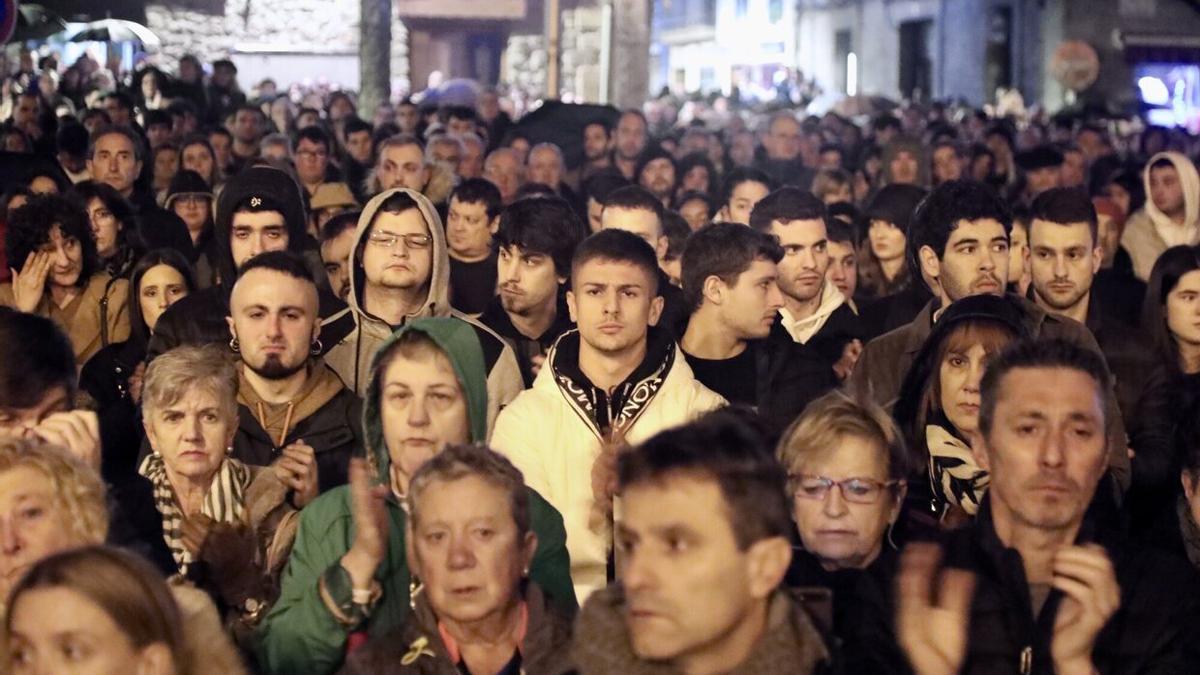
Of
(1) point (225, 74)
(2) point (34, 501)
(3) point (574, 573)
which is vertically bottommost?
(3) point (574, 573)

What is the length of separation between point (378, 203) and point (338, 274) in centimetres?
134

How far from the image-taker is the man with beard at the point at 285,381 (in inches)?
238

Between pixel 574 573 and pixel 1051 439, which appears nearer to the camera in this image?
pixel 1051 439

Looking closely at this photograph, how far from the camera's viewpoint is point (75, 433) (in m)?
5.11

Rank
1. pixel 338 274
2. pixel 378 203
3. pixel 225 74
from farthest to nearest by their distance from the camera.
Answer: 1. pixel 225 74
2. pixel 338 274
3. pixel 378 203

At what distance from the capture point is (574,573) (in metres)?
5.74

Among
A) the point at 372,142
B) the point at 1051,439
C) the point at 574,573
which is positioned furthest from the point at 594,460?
the point at 372,142

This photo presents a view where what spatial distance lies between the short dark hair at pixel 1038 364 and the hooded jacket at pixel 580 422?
4.43 ft

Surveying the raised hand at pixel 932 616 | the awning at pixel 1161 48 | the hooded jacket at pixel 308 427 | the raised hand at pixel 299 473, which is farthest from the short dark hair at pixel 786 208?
the awning at pixel 1161 48

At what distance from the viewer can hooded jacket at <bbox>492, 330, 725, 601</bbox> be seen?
18.8 feet

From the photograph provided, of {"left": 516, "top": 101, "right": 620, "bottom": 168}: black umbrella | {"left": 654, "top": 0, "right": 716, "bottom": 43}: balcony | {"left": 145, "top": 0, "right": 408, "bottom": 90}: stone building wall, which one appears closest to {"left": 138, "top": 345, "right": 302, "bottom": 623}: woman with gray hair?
{"left": 516, "top": 101, "right": 620, "bottom": 168}: black umbrella

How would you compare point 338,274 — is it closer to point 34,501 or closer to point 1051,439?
point 34,501

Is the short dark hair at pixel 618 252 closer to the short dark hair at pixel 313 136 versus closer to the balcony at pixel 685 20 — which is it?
the short dark hair at pixel 313 136

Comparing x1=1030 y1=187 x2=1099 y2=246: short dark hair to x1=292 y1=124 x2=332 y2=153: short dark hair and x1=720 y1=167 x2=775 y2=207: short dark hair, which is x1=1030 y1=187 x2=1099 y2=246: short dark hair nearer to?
x1=720 y1=167 x2=775 y2=207: short dark hair
